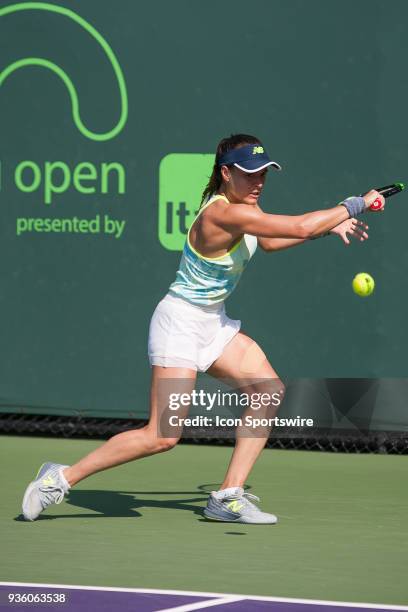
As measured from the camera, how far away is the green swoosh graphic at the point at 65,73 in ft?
27.3

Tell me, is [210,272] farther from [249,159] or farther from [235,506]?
[235,506]

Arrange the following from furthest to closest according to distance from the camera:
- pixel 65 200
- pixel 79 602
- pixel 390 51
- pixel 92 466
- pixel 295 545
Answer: pixel 65 200 < pixel 390 51 < pixel 92 466 < pixel 295 545 < pixel 79 602

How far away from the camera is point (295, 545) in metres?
5.45

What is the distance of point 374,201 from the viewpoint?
5695mm

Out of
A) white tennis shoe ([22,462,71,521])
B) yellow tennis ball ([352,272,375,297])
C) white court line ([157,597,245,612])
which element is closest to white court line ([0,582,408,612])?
white court line ([157,597,245,612])

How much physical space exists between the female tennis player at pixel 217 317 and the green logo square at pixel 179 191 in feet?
7.24

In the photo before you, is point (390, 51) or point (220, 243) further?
point (390, 51)

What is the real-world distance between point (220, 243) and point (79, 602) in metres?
1.79

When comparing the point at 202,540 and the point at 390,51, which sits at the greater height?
the point at 390,51

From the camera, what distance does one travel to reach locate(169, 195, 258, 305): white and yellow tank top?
584 cm

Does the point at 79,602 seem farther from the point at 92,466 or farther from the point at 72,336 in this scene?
the point at 72,336

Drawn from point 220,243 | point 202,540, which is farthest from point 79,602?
point 220,243

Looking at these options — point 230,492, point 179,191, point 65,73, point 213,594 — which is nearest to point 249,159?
point 230,492

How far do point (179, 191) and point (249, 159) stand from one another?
246 centimetres
